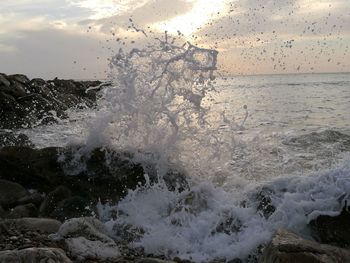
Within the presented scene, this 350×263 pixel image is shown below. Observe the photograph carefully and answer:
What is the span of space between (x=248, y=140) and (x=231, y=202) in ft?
21.0

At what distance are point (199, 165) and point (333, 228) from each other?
3606mm

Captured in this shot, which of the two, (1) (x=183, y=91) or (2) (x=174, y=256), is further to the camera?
(1) (x=183, y=91)

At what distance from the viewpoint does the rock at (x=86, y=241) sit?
4734 mm

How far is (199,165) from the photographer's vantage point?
8.63 meters

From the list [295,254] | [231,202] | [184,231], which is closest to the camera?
[295,254]

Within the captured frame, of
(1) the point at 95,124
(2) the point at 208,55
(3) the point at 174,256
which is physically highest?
(2) the point at 208,55

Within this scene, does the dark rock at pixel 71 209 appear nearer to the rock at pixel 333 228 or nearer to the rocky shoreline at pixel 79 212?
the rocky shoreline at pixel 79 212

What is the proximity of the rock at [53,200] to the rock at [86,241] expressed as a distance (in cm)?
124

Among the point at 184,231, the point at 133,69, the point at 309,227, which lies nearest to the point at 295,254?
the point at 309,227

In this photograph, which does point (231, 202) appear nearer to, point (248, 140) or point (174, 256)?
point (174, 256)

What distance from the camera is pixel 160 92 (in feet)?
28.8

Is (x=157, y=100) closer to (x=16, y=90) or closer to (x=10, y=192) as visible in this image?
(x=10, y=192)

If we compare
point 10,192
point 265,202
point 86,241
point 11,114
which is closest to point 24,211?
point 10,192

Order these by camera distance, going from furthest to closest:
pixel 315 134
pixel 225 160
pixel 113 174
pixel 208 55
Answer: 1. pixel 315 134
2. pixel 225 160
3. pixel 208 55
4. pixel 113 174
